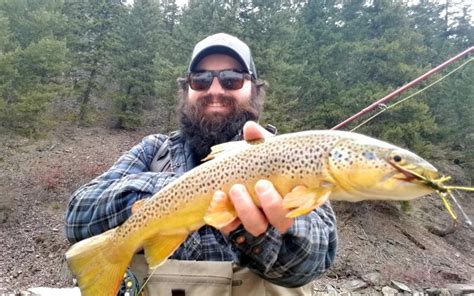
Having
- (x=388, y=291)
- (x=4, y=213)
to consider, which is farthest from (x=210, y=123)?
(x=4, y=213)

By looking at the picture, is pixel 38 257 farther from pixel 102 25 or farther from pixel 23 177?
pixel 102 25

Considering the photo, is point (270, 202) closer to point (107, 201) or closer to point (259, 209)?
point (259, 209)

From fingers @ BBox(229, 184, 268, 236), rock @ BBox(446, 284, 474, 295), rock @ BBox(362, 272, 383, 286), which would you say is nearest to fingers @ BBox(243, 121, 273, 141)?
fingers @ BBox(229, 184, 268, 236)

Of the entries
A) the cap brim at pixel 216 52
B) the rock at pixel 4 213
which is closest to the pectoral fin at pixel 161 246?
the cap brim at pixel 216 52

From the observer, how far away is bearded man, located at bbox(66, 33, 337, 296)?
2.66 metres

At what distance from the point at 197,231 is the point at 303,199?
1.28 metres

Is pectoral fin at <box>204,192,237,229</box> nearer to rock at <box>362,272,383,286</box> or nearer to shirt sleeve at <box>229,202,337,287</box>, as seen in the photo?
shirt sleeve at <box>229,202,337,287</box>

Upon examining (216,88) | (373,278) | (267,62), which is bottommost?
(373,278)

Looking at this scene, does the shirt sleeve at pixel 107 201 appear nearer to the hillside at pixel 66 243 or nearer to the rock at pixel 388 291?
the hillside at pixel 66 243

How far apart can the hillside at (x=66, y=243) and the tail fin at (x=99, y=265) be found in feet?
41.8

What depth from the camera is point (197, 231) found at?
3.25m

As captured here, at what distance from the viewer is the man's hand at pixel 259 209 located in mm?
2309

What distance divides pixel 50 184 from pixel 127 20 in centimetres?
1315

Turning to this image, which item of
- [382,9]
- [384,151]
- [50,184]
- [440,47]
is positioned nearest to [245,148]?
[384,151]
